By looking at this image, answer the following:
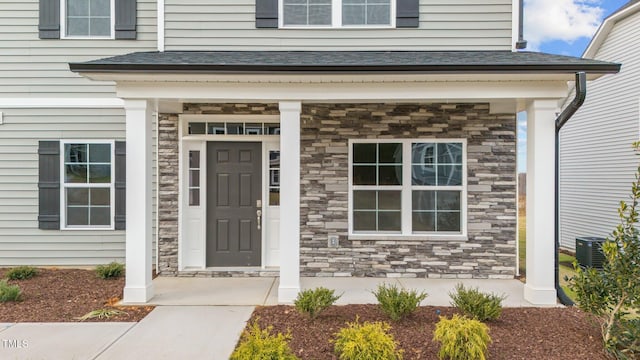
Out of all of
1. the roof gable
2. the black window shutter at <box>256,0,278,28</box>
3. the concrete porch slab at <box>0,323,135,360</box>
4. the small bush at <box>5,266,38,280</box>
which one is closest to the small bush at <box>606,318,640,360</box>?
the concrete porch slab at <box>0,323,135,360</box>

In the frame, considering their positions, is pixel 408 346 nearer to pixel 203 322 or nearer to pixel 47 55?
pixel 203 322

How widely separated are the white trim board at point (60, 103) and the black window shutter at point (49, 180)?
0.62m

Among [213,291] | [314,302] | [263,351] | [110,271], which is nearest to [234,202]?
[213,291]

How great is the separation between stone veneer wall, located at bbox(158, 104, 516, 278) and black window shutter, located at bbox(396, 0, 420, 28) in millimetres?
1344

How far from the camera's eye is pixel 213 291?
5.30m

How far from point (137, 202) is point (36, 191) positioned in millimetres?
2986

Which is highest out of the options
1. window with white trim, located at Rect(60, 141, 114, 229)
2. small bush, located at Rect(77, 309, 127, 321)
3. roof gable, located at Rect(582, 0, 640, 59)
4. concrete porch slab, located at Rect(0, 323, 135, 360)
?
roof gable, located at Rect(582, 0, 640, 59)

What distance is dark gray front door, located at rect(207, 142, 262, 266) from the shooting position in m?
6.18

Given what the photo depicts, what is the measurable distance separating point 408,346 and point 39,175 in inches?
249

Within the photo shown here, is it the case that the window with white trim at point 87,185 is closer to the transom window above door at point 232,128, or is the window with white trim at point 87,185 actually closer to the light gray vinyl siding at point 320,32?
the transom window above door at point 232,128

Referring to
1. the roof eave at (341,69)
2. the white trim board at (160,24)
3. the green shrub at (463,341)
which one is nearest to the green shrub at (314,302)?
the green shrub at (463,341)

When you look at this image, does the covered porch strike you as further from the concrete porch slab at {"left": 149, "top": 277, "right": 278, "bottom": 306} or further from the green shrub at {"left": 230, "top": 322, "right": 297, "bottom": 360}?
the green shrub at {"left": 230, "top": 322, "right": 297, "bottom": 360}

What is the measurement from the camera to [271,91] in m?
4.83

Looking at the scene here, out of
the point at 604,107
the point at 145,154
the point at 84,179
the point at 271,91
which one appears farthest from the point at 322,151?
the point at 604,107
